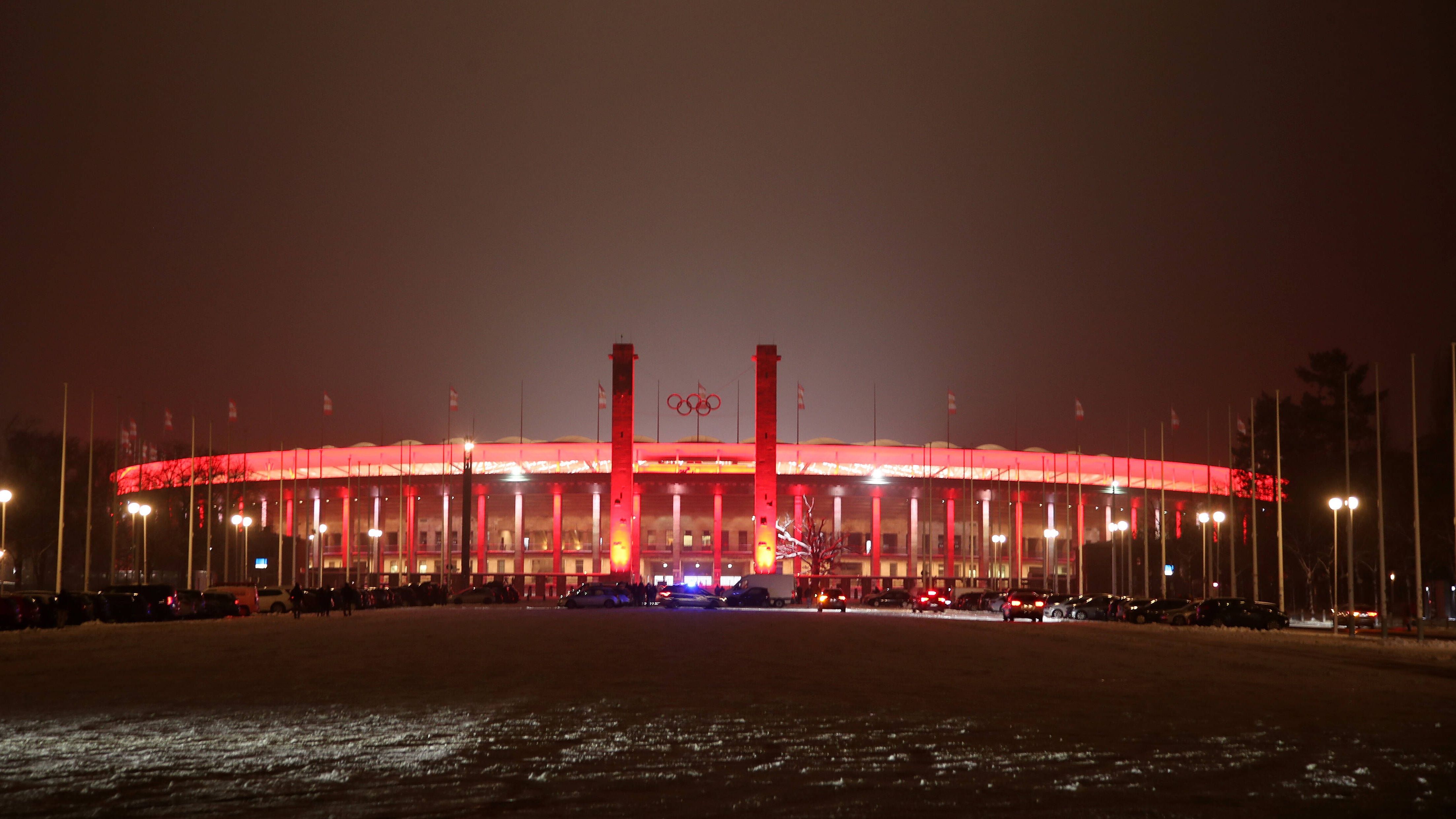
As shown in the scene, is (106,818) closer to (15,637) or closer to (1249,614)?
(15,637)

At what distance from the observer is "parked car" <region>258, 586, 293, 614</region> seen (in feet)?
182

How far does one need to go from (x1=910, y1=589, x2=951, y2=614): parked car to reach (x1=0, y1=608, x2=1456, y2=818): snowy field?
40.1 metres

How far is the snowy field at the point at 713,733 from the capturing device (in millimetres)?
10164

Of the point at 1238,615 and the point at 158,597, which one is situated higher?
the point at 158,597

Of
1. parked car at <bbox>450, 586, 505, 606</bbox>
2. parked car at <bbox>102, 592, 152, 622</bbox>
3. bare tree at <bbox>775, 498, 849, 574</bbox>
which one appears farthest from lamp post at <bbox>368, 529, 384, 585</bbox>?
parked car at <bbox>102, 592, 152, 622</bbox>

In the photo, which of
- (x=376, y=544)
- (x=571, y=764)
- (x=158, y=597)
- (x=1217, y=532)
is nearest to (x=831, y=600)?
(x=158, y=597)

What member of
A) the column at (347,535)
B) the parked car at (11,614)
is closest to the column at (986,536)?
the column at (347,535)

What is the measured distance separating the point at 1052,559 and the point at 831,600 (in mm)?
49330

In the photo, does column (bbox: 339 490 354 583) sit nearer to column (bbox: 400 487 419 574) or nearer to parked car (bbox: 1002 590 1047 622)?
column (bbox: 400 487 419 574)

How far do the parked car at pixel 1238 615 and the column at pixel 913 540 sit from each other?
59018 mm

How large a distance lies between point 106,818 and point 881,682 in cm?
1263

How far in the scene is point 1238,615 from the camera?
156ft

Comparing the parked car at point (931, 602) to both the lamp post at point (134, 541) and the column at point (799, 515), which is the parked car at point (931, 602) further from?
the lamp post at point (134, 541)

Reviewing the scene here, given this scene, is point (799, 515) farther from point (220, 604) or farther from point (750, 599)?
point (220, 604)
